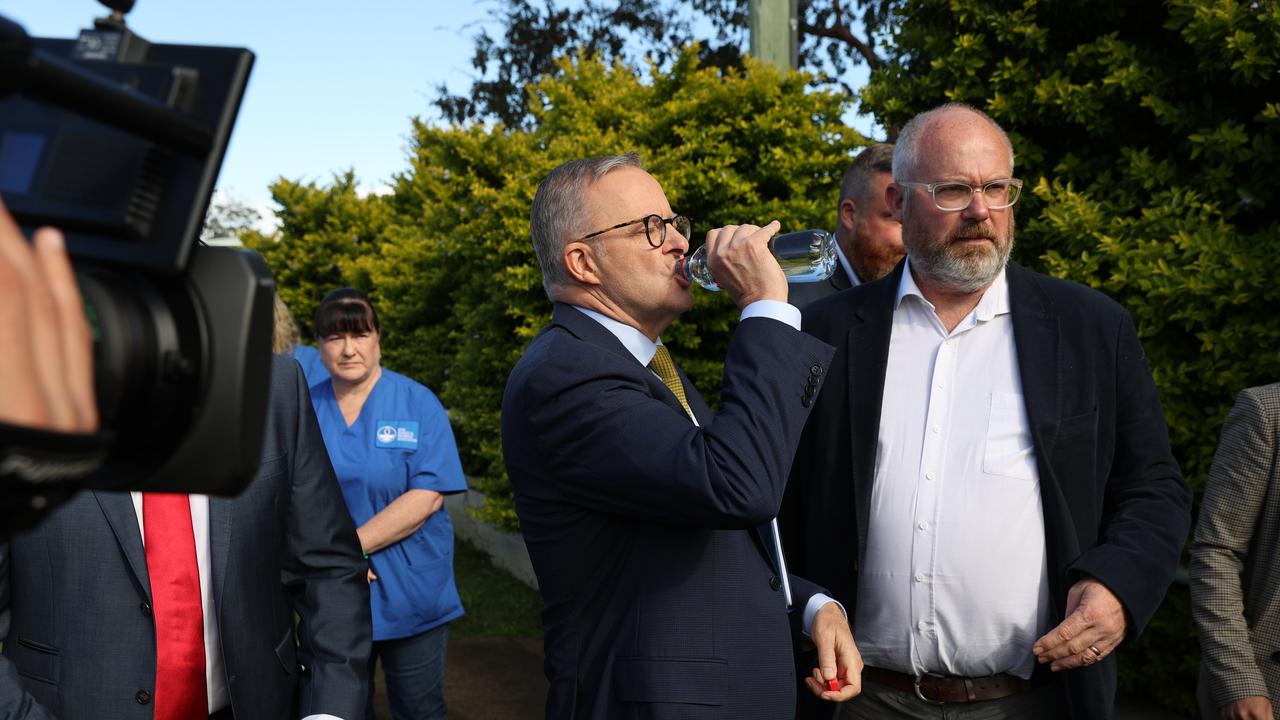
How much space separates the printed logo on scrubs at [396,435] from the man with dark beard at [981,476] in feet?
7.74

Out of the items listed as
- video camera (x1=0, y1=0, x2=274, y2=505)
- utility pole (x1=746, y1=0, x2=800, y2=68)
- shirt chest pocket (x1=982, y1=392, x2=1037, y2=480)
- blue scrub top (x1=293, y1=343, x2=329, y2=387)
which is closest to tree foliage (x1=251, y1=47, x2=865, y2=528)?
utility pole (x1=746, y1=0, x2=800, y2=68)

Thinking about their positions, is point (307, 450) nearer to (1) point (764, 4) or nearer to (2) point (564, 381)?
(2) point (564, 381)

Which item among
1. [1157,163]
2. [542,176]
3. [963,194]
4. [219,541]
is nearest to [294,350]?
[542,176]

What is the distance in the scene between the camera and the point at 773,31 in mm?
7199

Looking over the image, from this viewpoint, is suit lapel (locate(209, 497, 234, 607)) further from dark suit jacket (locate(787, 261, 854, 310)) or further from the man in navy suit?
dark suit jacket (locate(787, 261, 854, 310))

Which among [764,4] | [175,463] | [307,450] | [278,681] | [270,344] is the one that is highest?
[764,4]

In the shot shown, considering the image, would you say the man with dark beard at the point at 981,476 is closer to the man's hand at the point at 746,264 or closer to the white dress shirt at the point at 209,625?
the man's hand at the point at 746,264

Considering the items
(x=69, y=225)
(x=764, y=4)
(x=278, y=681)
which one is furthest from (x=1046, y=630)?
(x=764, y=4)

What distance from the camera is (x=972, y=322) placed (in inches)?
113

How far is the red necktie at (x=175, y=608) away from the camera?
2.40 m

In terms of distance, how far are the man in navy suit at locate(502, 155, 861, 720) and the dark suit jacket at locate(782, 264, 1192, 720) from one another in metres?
0.43

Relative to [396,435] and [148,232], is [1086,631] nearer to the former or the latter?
[148,232]

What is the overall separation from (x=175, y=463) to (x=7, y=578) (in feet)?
5.30

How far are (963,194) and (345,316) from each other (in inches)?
121
